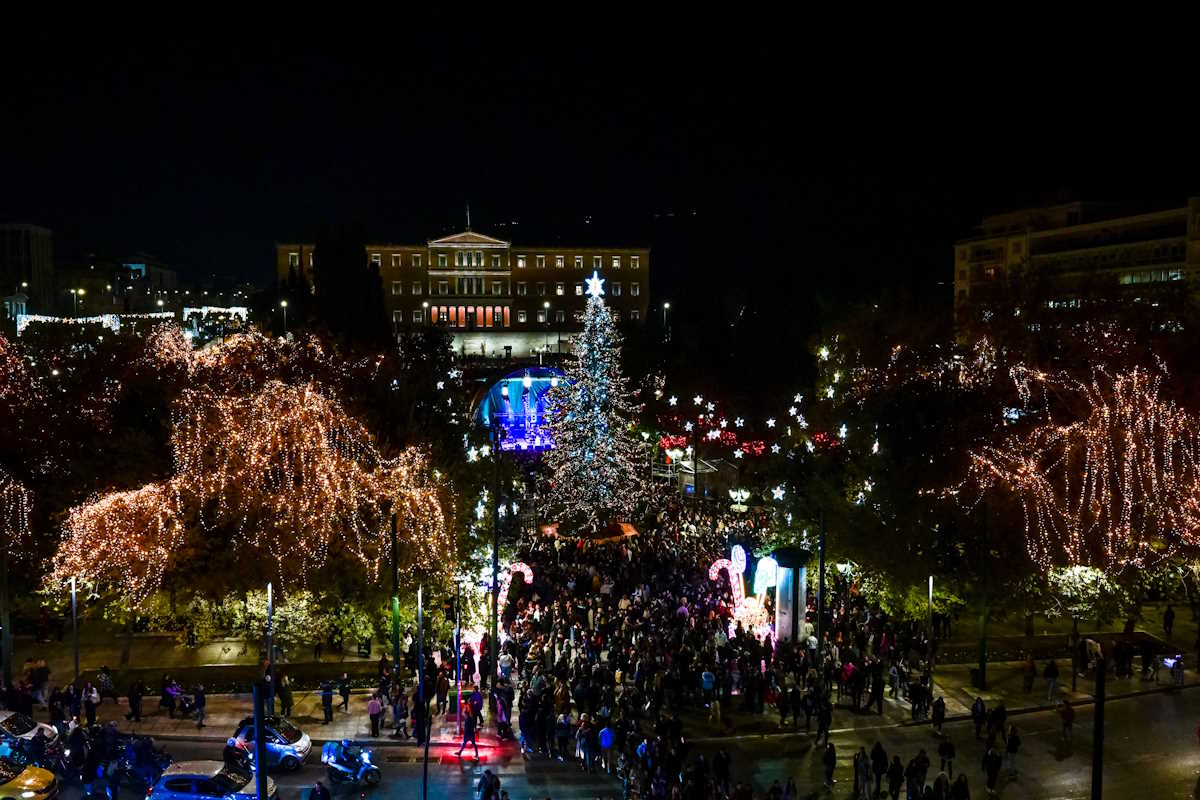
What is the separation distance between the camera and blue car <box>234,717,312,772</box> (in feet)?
54.3

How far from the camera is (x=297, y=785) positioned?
637 inches

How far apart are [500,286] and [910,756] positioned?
91.1 m

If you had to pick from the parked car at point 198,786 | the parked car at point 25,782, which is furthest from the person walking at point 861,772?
the parked car at point 25,782

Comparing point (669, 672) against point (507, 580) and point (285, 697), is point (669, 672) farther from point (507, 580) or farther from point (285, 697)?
point (285, 697)

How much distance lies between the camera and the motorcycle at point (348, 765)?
15836 millimetres

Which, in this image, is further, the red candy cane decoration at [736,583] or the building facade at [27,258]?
the building facade at [27,258]

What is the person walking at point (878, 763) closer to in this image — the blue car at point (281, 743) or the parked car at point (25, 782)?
the blue car at point (281, 743)

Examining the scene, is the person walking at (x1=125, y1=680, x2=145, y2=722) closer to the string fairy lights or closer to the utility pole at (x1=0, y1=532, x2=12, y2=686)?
the string fairy lights

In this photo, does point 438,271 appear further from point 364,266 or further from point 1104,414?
point 1104,414

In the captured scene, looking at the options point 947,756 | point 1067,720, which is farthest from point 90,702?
point 1067,720

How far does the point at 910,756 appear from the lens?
1759cm

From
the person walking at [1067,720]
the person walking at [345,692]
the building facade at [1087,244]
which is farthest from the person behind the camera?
the building facade at [1087,244]

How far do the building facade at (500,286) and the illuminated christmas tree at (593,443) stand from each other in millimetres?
65770

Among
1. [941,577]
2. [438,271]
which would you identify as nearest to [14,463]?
Result: [941,577]
